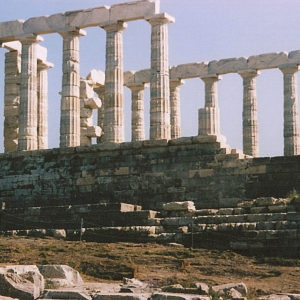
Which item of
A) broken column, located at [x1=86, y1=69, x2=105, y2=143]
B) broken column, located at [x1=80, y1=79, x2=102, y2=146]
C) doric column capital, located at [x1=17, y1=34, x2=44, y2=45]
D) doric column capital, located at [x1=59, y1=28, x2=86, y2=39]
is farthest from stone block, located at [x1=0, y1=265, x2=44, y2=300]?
broken column, located at [x1=86, y1=69, x2=105, y2=143]

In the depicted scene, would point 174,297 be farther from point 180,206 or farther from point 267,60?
point 267,60

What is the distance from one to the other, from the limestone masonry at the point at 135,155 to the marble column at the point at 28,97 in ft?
0.19

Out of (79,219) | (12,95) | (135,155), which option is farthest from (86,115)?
(79,219)

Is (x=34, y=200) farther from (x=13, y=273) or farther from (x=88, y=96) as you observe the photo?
(x=13, y=273)

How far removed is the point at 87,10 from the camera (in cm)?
4125

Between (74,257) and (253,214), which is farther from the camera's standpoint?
(253,214)

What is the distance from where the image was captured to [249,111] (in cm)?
4781

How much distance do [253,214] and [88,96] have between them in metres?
23.5

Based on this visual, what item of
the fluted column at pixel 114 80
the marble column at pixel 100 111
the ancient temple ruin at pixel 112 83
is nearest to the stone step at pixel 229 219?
the ancient temple ruin at pixel 112 83

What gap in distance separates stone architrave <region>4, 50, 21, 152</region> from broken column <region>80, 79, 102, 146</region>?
4.28 meters

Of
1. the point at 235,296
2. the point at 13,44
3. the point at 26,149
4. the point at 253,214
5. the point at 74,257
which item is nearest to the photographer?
the point at 235,296

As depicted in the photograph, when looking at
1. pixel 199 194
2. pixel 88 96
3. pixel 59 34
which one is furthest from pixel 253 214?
pixel 88 96

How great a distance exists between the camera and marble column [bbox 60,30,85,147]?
4147cm

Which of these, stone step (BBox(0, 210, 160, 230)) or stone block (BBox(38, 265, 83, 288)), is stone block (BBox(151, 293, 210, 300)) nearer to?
stone block (BBox(38, 265, 83, 288))
